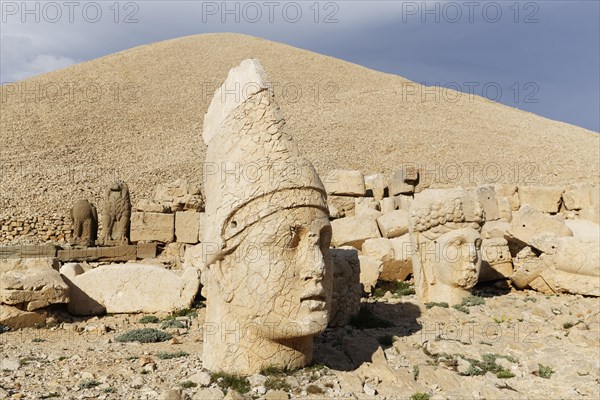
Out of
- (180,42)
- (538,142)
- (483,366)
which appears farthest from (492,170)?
(180,42)

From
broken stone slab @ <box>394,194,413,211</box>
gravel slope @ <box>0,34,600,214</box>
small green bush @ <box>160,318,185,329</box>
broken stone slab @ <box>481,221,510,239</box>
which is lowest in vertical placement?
small green bush @ <box>160,318,185,329</box>

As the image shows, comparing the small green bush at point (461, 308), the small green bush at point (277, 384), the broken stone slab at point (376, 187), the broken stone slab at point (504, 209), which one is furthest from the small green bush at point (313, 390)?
the broken stone slab at point (376, 187)

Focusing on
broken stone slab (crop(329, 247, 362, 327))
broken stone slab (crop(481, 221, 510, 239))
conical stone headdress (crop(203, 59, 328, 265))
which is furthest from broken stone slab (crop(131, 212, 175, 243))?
conical stone headdress (crop(203, 59, 328, 265))

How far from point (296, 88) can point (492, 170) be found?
17059 mm

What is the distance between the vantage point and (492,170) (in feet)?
77.3

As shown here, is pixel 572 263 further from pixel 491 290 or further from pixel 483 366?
pixel 483 366

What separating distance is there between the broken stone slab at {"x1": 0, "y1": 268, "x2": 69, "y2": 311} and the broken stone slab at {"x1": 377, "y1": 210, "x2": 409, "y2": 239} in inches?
256

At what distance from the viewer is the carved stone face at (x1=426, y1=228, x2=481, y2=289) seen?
820cm

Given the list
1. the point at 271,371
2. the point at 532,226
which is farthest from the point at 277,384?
the point at 532,226

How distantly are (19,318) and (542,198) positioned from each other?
36.3 feet

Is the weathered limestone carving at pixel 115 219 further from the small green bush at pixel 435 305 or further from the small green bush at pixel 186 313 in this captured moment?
the small green bush at pixel 435 305

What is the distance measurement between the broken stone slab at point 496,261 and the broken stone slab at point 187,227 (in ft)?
23.2

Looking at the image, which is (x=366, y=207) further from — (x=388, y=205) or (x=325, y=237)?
(x=325, y=237)

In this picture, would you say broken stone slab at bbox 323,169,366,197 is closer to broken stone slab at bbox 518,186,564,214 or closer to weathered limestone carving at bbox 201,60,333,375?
broken stone slab at bbox 518,186,564,214
